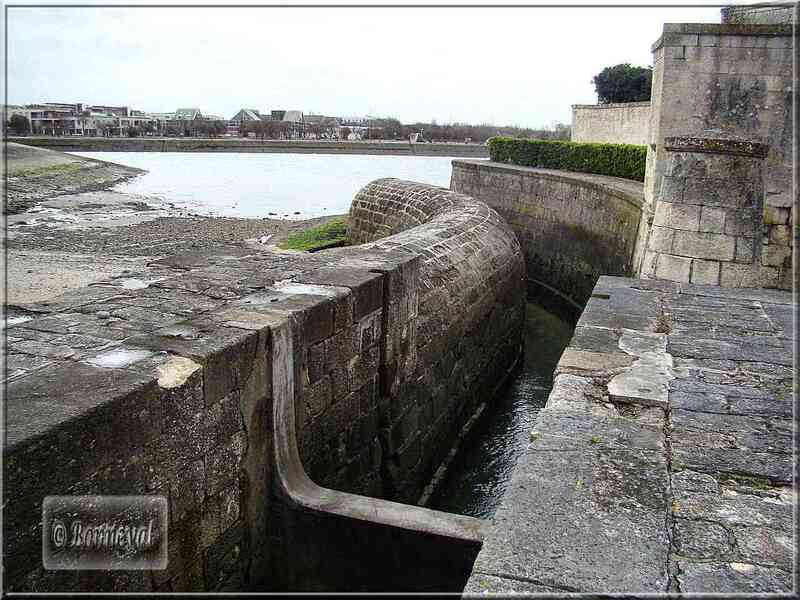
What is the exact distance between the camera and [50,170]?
37688 mm

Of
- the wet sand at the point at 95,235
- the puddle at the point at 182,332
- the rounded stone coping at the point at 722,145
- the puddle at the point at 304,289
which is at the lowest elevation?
the wet sand at the point at 95,235

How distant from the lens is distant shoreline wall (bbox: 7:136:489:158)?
5912 cm

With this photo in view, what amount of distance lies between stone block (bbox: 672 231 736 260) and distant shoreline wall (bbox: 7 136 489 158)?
5093cm

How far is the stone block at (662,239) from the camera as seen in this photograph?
21.9 ft

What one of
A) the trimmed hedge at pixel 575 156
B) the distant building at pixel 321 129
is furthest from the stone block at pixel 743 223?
the distant building at pixel 321 129

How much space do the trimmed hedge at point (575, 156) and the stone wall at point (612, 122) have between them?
134 inches

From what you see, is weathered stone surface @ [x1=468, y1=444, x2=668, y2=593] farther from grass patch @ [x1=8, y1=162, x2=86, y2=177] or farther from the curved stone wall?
grass patch @ [x1=8, y1=162, x2=86, y2=177]

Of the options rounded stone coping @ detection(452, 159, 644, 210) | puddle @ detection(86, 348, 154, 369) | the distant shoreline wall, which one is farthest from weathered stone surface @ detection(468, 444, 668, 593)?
the distant shoreline wall

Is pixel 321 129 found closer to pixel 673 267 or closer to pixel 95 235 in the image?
pixel 95 235

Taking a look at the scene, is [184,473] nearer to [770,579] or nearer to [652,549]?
[652,549]

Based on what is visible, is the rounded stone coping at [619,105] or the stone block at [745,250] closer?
the stone block at [745,250]

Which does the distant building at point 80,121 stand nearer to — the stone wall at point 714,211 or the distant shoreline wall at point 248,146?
the distant shoreline wall at point 248,146

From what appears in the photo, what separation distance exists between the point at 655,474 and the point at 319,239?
16.2 metres

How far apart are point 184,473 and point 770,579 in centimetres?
262
